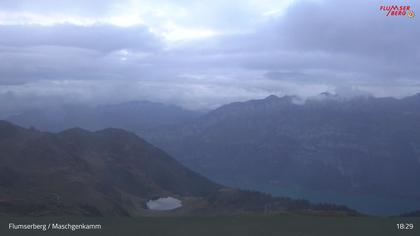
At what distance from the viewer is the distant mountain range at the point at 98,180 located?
4058 inches

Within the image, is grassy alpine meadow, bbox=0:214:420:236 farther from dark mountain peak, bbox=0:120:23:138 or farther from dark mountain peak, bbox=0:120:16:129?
dark mountain peak, bbox=0:120:16:129

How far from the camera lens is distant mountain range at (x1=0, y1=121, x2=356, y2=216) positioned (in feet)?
338

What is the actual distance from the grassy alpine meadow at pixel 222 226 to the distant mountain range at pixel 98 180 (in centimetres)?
5521

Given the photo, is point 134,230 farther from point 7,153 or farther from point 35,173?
point 7,153

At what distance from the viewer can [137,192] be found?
6063 inches

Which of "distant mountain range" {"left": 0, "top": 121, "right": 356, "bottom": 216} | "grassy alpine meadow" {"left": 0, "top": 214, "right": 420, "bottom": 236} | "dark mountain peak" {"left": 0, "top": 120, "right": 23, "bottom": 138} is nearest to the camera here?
"grassy alpine meadow" {"left": 0, "top": 214, "right": 420, "bottom": 236}

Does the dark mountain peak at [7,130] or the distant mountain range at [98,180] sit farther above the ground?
the dark mountain peak at [7,130]

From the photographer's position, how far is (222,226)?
1112 inches

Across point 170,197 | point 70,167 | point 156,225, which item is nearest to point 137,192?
point 170,197

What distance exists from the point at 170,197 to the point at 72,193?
121ft

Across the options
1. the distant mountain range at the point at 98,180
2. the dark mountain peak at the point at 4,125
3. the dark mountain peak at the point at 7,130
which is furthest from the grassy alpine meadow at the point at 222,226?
the dark mountain peak at the point at 4,125

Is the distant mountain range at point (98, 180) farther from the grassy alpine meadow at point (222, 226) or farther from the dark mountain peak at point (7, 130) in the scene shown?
the grassy alpine meadow at point (222, 226)

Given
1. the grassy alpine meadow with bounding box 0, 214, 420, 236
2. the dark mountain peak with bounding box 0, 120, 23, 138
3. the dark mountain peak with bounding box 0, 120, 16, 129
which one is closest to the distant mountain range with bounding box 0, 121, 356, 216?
the dark mountain peak with bounding box 0, 120, 23, 138

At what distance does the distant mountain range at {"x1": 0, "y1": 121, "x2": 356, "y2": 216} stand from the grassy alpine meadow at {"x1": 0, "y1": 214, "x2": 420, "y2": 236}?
55.2m
